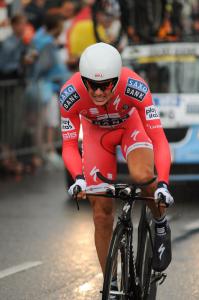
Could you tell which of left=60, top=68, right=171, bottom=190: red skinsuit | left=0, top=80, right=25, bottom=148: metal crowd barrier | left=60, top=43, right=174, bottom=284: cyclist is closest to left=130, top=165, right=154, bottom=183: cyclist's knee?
left=60, top=43, right=174, bottom=284: cyclist

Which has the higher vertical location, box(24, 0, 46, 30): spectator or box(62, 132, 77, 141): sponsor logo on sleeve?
box(24, 0, 46, 30): spectator

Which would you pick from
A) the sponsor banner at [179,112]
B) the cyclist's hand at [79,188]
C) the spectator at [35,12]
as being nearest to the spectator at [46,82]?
the spectator at [35,12]

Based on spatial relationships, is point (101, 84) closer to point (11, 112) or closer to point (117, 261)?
point (117, 261)

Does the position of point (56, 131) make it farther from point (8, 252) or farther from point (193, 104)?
A: point (8, 252)

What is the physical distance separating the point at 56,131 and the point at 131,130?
990cm

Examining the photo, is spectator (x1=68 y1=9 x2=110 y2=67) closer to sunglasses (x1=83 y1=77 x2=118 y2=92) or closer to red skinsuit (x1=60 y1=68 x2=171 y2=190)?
red skinsuit (x1=60 y1=68 x2=171 y2=190)

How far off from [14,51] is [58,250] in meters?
6.63

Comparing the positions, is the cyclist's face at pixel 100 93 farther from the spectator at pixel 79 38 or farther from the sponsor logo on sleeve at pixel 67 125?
the spectator at pixel 79 38

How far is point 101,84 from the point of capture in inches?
242

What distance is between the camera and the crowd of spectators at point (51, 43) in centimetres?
1530

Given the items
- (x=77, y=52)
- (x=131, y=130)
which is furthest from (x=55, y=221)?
(x=77, y=52)

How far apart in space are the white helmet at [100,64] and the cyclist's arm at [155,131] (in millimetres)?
429

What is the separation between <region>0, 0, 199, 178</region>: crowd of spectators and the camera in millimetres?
15305

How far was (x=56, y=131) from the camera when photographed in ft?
54.7
